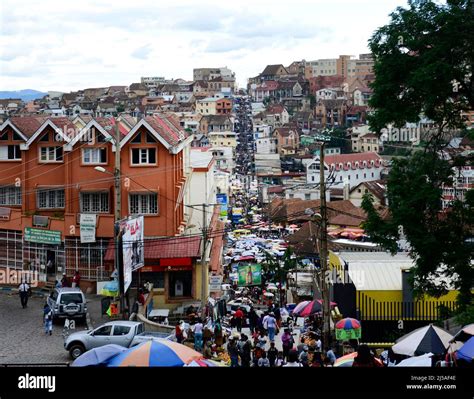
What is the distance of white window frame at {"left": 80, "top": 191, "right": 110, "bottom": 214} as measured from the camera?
16.8 metres

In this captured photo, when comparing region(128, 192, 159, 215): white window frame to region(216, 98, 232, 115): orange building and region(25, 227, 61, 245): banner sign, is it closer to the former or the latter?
region(25, 227, 61, 245): banner sign

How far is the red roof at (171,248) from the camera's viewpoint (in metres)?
16.0

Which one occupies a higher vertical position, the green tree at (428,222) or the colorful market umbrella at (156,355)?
the green tree at (428,222)

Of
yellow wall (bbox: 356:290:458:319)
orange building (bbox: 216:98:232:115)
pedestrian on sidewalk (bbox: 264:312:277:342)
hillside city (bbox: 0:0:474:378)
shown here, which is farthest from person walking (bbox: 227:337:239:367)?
orange building (bbox: 216:98:232:115)

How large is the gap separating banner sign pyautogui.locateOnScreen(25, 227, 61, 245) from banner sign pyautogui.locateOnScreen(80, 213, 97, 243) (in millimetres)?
528

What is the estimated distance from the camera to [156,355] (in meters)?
5.82

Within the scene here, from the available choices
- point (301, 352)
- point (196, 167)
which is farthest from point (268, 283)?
point (301, 352)

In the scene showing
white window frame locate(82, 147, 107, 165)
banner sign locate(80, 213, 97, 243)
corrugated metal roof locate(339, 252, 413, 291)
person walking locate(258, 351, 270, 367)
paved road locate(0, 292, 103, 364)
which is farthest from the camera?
white window frame locate(82, 147, 107, 165)

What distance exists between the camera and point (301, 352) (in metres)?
9.21

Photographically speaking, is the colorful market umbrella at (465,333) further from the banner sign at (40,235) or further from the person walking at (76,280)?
the banner sign at (40,235)

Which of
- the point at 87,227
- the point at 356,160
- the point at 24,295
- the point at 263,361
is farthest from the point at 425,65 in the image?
the point at 356,160

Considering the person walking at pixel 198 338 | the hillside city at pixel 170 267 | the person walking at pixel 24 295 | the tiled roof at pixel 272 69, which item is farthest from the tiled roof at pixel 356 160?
the tiled roof at pixel 272 69

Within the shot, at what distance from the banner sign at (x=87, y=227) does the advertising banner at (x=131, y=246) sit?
1.80m

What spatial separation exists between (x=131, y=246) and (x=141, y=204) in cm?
326
